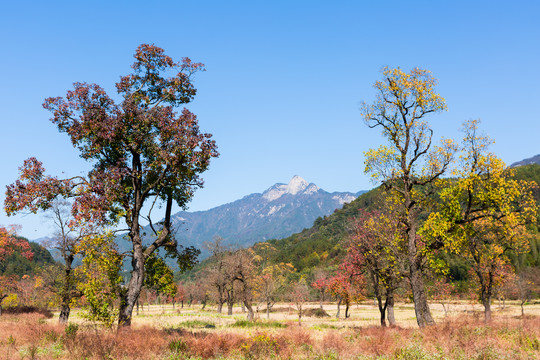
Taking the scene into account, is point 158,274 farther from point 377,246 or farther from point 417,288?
point 377,246

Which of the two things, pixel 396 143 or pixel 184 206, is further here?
pixel 396 143

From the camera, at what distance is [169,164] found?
14.9 m

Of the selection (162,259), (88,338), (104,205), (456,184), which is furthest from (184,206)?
(456,184)

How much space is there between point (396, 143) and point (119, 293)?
16705 millimetres

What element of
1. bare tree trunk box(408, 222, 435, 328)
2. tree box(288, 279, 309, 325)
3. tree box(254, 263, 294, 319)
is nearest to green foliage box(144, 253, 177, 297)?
bare tree trunk box(408, 222, 435, 328)

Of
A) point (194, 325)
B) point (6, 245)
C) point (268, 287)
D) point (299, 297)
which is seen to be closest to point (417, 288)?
point (194, 325)

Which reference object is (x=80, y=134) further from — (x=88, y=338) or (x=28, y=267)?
(x=28, y=267)

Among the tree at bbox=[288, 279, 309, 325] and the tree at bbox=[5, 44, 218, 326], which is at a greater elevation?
the tree at bbox=[5, 44, 218, 326]

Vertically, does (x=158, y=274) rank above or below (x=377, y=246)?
below

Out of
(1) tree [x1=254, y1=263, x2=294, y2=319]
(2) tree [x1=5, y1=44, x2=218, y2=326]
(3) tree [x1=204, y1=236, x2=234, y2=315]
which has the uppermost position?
(2) tree [x1=5, y1=44, x2=218, y2=326]

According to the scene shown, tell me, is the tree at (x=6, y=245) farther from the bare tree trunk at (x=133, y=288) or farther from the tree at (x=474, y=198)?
the tree at (x=474, y=198)

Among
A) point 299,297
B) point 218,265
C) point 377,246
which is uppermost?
point 377,246

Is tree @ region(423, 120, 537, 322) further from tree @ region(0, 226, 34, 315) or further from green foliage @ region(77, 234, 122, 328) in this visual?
tree @ region(0, 226, 34, 315)

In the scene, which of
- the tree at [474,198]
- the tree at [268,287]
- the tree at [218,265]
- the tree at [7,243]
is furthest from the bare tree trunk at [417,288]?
the tree at [218,265]
